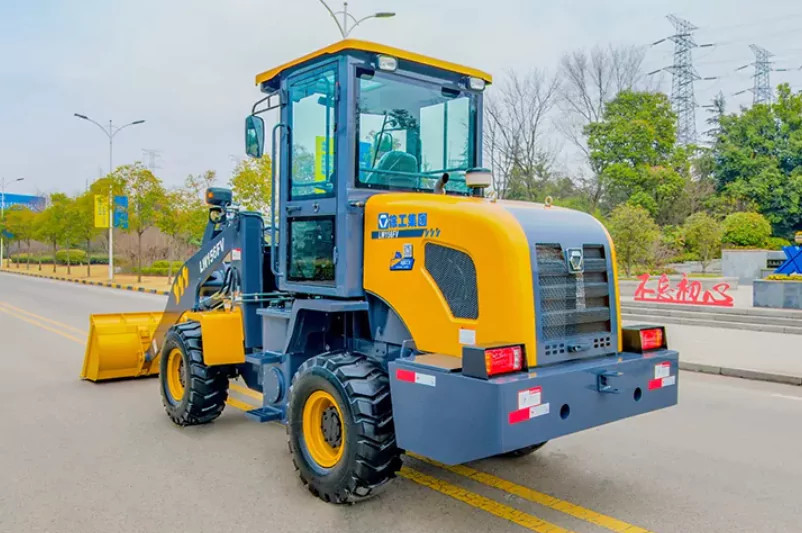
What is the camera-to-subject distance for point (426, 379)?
396 centimetres

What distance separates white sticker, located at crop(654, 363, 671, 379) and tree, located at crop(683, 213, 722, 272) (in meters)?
23.8

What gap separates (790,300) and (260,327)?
13900 millimetres

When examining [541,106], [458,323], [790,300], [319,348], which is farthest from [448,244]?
[541,106]

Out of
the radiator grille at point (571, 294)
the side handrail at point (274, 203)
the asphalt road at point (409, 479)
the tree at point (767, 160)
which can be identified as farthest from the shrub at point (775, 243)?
the side handrail at point (274, 203)

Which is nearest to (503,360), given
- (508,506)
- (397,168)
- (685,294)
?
(508,506)

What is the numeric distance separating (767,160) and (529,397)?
3879cm

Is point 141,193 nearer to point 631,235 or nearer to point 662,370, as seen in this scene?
point 631,235

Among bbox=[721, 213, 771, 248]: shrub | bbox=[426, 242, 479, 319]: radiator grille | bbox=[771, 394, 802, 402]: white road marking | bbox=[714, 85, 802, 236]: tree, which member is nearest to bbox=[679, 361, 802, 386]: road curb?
bbox=[771, 394, 802, 402]: white road marking

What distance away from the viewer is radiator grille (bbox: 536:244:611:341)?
428 centimetres

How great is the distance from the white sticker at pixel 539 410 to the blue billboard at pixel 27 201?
69483mm

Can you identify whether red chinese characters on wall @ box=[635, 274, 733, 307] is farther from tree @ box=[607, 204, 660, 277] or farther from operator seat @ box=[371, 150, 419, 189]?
operator seat @ box=[371, 150, 419, 189]

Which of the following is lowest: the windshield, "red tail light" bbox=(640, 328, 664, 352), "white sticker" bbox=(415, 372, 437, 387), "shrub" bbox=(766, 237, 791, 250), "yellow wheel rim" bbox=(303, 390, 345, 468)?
"yellow wheel rim" bbox=(303, 390, 345, 468)

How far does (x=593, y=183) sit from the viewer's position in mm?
38500

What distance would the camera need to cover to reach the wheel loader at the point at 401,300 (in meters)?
3.98
